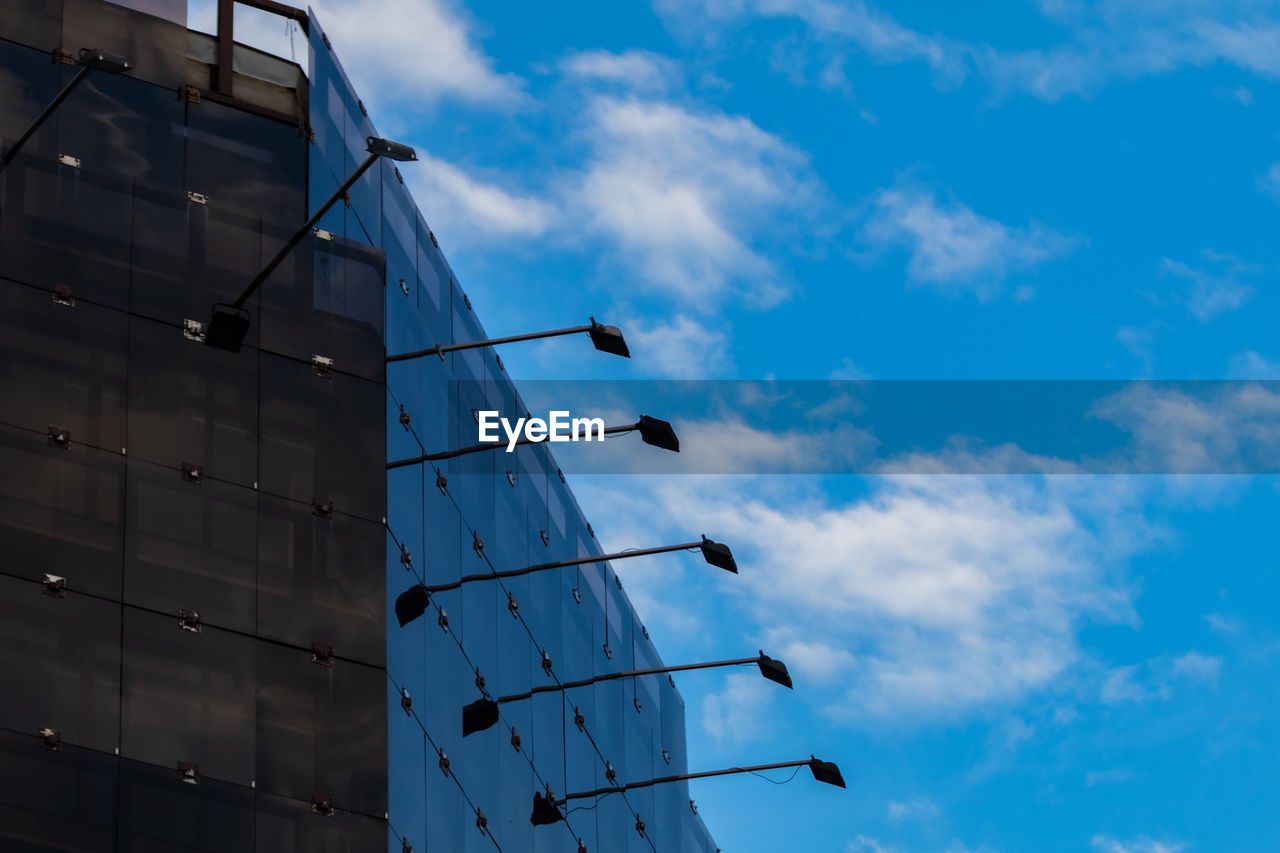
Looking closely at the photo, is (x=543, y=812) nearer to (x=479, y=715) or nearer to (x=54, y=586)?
(x=479, y=715)

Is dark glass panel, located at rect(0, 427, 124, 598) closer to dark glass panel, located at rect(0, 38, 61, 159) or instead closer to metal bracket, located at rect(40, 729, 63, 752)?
metal bracket, located at rect(40, 729, 63, 752)

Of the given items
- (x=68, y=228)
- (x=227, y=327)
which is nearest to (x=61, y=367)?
(x=68, y=228)

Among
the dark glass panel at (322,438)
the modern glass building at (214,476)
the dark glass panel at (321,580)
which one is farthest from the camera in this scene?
the dark glass panel at (322,438)

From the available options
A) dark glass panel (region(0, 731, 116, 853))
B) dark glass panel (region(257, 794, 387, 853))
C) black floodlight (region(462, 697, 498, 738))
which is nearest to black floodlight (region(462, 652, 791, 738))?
black floodlight (region(462, 697, 498, 738))

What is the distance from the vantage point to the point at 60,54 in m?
28.6

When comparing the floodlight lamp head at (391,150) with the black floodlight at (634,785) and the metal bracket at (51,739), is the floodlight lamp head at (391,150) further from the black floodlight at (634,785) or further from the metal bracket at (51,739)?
the black floodlight at (634,785)

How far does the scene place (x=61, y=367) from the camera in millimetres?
27094

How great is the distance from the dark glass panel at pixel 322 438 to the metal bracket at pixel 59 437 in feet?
11.0

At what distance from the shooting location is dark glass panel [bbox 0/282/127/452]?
26547 millimetres

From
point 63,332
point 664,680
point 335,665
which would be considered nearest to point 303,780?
point 335,665

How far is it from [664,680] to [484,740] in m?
18.5

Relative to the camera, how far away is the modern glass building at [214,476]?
2591 cm

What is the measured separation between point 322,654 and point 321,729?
1081 mm

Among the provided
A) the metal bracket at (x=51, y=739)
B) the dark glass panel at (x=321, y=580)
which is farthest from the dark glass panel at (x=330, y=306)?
the metal bracket at (x=51, y=739)
